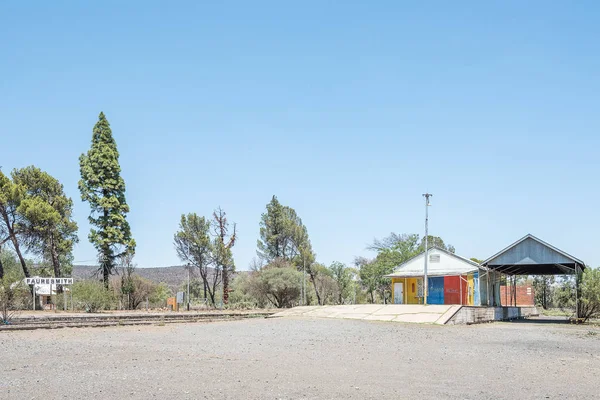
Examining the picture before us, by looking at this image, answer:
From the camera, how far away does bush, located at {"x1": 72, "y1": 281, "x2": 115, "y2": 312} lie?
4079cm

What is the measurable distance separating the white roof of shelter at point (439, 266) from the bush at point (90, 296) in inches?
811

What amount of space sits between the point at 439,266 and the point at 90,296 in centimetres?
2472

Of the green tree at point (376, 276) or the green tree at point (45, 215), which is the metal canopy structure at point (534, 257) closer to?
the green tree at point (376, 276)

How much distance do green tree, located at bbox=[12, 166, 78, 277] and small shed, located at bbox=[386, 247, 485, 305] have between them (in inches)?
1034

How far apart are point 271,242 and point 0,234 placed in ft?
105

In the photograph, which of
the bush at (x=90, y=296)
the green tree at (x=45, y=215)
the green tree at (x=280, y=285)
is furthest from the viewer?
the green tree at (x=280, y=285)

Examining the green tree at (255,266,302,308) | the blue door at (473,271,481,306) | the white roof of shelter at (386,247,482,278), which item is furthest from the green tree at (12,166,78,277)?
the blue door at (473,271,481,306)

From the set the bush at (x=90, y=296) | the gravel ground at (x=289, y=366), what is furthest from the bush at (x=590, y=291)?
the bush at (x=90, y=296)

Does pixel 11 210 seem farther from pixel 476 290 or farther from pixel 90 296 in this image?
pixel 476 290

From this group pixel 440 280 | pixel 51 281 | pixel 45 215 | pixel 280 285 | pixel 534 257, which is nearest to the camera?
pixel 534 257

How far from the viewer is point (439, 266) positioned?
140ft

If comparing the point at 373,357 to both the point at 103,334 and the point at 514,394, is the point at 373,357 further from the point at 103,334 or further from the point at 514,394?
the point at 103,334

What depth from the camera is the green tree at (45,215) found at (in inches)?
1768

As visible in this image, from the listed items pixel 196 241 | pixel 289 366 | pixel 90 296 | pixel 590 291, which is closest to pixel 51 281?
pixel 90 296
